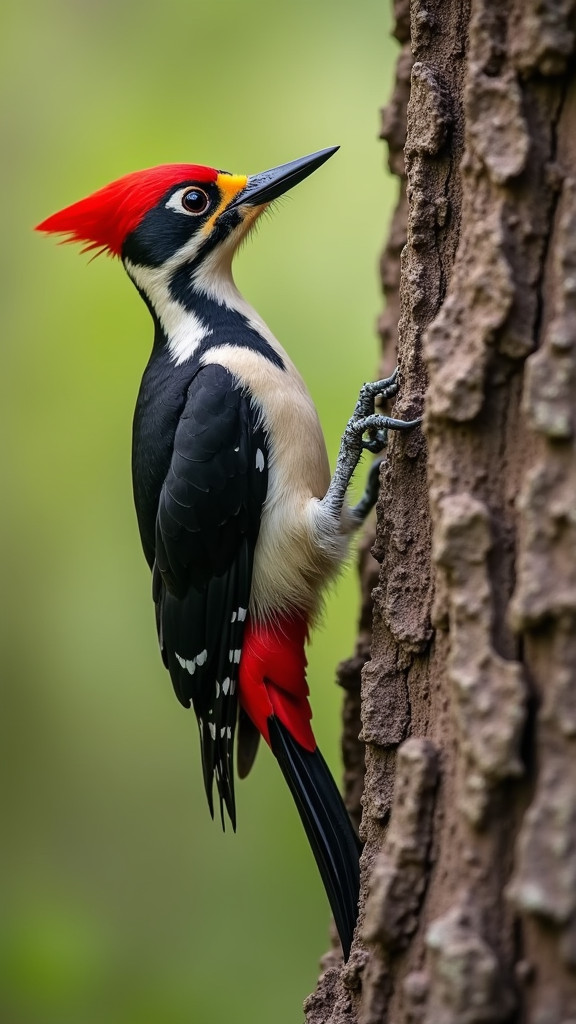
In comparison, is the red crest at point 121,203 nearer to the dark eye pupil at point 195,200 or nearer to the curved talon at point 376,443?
the dark eye pupil at point 195,200

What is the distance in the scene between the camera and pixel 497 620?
4.79 feet


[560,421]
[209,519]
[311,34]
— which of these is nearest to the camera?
[560,421]

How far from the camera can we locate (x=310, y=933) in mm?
3736

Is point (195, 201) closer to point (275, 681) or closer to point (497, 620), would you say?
point (275, 681)

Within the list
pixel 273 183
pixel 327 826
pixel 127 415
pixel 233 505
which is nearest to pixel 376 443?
pixel 233 505

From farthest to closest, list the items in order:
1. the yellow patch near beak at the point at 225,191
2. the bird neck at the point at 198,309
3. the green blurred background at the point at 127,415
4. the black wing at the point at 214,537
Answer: the green blurred background at the point at 127,415 < the yellow patch near beak at the point at 225,191 < the bird neck at the point at 198,309 < the black wing at the point at 214,537

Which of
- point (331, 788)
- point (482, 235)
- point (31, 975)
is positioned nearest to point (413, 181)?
point (482, 235)

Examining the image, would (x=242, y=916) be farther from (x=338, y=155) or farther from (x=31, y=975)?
(x=338, y=155)

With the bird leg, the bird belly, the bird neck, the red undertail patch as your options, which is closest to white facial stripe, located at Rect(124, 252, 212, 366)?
the bird neck

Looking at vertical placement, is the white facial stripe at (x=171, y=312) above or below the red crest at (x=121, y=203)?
below

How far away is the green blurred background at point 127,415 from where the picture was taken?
4.00 metres

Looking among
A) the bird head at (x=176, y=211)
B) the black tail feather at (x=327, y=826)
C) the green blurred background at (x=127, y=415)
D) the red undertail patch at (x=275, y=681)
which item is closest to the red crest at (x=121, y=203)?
the bird head at (x=176, y=211)

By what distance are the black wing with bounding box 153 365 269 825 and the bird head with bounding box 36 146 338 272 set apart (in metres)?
0.47

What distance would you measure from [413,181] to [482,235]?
503mm
